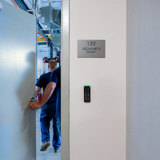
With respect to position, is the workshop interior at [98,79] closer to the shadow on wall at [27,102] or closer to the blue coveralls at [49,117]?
the shadow on wall at [27,102]

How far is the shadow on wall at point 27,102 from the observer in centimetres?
137

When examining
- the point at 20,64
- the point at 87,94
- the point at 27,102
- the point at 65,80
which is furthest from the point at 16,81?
the point at 87,94

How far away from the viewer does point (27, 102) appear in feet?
4.71

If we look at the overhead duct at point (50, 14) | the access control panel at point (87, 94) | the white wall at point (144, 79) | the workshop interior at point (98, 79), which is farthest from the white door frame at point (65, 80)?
the overhead duct at point (50, 14)

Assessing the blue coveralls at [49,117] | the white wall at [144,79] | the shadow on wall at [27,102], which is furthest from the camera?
the blue coveralls at [49,117]

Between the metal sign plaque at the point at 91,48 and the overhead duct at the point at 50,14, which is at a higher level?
the overhead duct at the point at 50,14

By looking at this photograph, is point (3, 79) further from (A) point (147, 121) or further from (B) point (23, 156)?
(A) point (147, 121)

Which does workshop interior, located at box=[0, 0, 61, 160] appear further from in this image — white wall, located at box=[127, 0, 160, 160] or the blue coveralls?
white wall, located at box=[127, 0, 160, 160]

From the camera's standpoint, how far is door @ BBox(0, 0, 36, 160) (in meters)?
1.16

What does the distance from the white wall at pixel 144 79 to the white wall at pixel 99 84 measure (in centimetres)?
10

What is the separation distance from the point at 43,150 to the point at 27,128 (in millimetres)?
936

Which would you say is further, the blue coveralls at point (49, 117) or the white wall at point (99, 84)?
A: the blue coveralls at point (49, 117)

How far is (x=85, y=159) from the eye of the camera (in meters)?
0.99

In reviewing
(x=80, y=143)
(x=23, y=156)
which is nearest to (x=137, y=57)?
(x=80, y=143)
